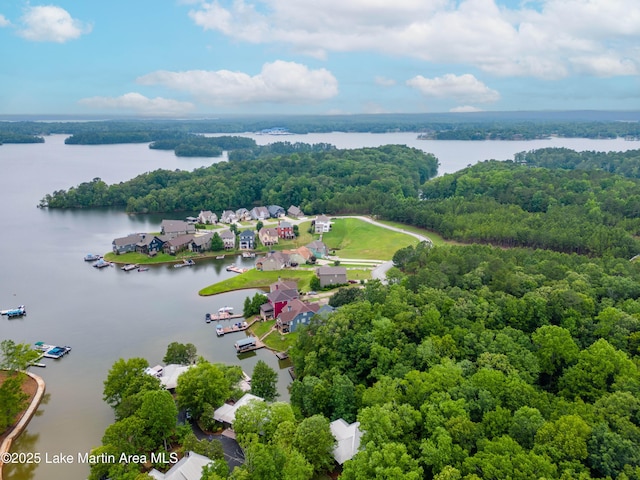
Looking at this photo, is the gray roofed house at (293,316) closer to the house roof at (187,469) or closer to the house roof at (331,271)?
the house roof at (331,271)

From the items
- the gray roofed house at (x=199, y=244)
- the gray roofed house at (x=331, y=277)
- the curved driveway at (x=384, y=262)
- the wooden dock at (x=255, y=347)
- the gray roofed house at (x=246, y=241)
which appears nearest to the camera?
the wooden dock at (x=255, y=347)

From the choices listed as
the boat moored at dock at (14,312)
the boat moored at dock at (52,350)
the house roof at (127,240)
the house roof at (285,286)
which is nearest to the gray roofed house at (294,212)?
the house roof at (127,240)

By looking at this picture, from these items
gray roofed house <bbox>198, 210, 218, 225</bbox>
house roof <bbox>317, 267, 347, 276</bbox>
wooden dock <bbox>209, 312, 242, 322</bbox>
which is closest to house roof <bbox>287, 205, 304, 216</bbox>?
gray roofed house <bbox>198, 210, 218, 225</bbox>

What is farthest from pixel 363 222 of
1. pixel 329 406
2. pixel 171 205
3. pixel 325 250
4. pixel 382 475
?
pixel 382 475

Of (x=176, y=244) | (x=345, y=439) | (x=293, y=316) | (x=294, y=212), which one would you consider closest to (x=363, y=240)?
(x=294, y=212)

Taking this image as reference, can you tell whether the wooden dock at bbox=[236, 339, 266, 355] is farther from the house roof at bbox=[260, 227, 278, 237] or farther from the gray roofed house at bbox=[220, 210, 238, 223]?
the gray roofed house at bbox=[220, 210, 238, 223]

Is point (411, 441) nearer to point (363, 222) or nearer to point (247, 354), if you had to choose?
point (247, 354)
